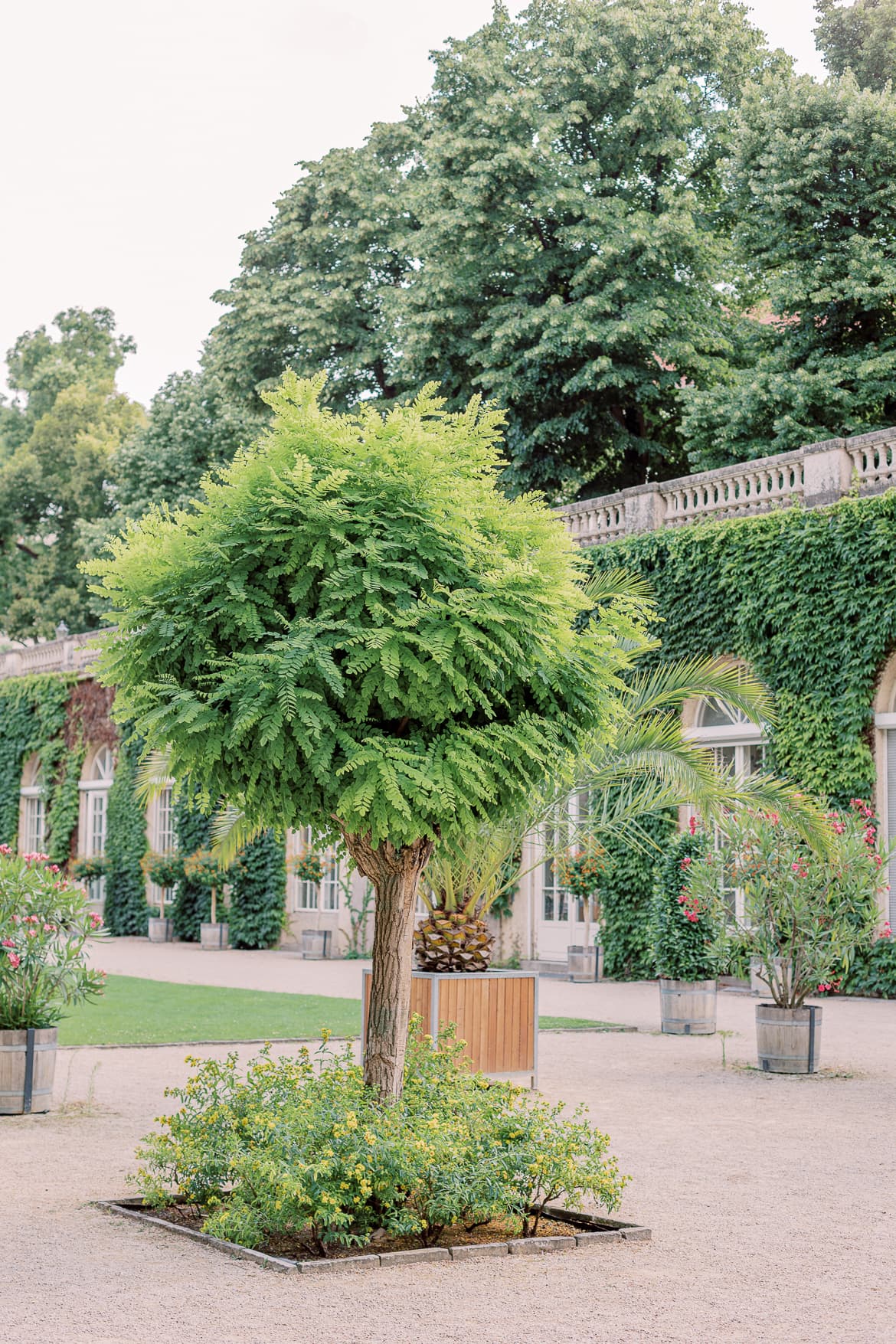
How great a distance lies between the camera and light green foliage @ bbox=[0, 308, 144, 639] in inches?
1511

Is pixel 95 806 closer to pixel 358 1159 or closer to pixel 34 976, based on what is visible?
pixel 34 976

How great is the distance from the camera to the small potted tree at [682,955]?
12500 mm

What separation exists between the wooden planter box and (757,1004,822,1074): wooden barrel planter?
1802mm

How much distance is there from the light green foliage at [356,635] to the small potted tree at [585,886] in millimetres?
12545

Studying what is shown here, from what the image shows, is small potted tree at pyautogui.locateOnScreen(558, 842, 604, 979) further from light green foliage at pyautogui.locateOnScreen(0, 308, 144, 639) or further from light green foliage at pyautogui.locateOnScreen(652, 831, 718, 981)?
light green foliage at pyautogui.locateOnScreen(0, 308, 144, 639)

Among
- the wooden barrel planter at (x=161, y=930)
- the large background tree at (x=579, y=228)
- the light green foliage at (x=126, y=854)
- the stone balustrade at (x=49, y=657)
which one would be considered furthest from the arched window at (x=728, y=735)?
the stone balustrade at (x=49, y=657)

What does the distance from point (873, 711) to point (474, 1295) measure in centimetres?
1210

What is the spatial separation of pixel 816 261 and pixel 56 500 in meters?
24.3

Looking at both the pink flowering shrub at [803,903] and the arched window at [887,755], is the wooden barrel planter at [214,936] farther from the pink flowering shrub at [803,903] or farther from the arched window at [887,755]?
→ the pink flowering shrub at [803,903]

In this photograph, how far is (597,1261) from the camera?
5.27 m

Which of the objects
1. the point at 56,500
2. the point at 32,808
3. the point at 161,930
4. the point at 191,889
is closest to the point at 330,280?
the point at 191,889

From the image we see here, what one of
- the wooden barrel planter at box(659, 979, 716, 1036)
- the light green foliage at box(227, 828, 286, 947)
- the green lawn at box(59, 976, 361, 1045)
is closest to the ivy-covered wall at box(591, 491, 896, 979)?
the wooden barrel planter at box(659, 979, 716, 1036)

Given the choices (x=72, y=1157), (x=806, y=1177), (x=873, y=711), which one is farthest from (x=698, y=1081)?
(x=873, y=711)

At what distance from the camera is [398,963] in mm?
6234
